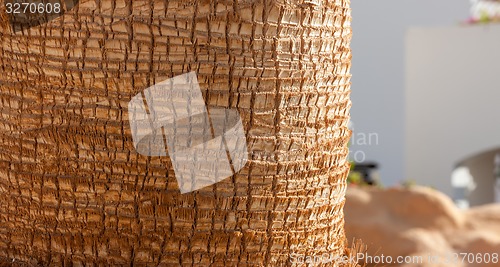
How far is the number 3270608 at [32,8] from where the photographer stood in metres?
2.12

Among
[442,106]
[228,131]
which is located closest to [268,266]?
[228,131]

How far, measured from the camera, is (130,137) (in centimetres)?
209

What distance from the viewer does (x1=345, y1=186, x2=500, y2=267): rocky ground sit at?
6262 mm

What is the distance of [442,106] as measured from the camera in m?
11.5

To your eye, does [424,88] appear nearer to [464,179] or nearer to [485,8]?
[485,8]

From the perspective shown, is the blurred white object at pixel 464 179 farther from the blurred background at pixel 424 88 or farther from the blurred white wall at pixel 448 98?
the blurred white wall at pixel 448 98

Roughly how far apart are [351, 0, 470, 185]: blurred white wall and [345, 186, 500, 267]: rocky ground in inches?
198

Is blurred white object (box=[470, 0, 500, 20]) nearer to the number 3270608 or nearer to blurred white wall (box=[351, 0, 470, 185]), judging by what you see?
blurred white wall (box=[351, 0, 470, 185])

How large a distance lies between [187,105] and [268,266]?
47 centimetres

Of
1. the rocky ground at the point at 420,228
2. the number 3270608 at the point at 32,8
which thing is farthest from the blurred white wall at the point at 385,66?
the number 3270608 at the point at 32,8

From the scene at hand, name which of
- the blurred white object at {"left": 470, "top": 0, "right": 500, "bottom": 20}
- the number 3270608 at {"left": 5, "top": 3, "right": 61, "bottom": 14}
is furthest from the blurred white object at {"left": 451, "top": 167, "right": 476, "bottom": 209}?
the number 3270608 at {"left": 5, "top": 3, "right": 61, "bottom": 14}

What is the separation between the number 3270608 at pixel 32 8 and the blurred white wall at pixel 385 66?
10.0m

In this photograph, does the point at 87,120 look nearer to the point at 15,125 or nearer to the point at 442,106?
the point at 15,125

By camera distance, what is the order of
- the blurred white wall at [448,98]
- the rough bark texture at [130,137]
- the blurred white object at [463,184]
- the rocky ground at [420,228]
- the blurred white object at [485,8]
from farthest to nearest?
the blurred white object at [463,184] < the blurred white object at [485,8] < the blurred white wall at [448,98] < the rocky ground at [420,228] < the rough bark texture at [130,137]
